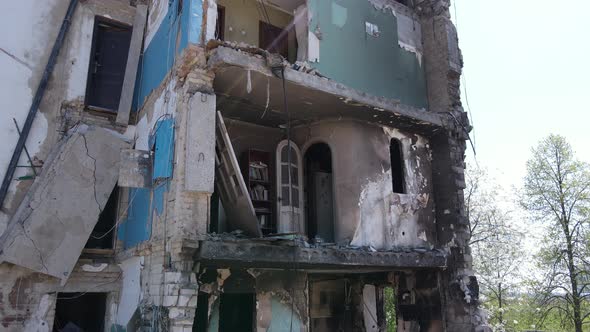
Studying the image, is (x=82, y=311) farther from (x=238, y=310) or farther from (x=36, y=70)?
(x=36, y=70)

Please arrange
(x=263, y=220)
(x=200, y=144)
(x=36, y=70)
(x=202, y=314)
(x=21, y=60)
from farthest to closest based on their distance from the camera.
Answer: (x=36, y=70) → (x=21, y=60) → (x=263, y=220) → (x=202, y=314) → (x=200, y=144)

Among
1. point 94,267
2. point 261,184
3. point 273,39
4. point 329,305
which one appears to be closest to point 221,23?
point 273,39

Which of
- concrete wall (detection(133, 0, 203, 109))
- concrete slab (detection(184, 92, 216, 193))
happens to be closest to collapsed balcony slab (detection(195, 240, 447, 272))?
concrete slab (detection(184, 92, 216, 193))

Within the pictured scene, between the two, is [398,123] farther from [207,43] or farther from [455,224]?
[207,43]

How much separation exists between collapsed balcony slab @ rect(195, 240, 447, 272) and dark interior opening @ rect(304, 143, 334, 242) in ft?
5.01

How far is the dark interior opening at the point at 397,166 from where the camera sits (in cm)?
1048

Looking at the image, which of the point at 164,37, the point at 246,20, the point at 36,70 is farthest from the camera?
the point at 246,20

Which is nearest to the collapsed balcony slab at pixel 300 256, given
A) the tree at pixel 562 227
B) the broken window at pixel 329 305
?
the broken window at pixel 329 305

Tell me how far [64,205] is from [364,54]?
7.35 meters

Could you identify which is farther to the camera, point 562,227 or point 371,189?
point 562,227

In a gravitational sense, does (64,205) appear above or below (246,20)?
below

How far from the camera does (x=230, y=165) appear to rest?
819cm

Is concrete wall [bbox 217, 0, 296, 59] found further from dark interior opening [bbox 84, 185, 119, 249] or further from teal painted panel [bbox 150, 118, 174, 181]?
dark interior opening [bbox 84, 185, 119, 249]

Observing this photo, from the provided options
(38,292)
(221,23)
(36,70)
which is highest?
(221,23)
